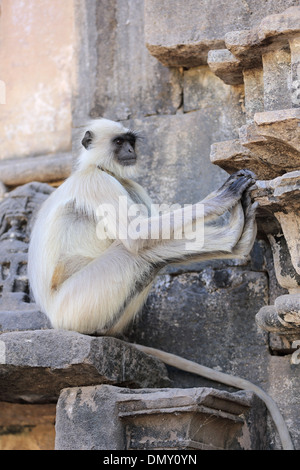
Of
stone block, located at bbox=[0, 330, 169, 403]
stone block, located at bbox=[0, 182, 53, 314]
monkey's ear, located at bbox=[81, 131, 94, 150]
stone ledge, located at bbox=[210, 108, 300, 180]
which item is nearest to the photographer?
stone ledge, located at bbox=[210, 108, 300, 180]

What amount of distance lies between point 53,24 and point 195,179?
147 centimetres

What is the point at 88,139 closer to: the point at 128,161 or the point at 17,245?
the point at 128,161

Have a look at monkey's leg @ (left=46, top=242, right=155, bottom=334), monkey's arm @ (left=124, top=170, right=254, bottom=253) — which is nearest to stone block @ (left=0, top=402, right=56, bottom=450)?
monkey's leg @ (left=46, top=242, right=155, bottom=334)

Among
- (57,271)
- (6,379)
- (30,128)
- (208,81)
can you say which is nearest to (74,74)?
(30,128)

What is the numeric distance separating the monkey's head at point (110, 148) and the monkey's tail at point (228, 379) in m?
0.83

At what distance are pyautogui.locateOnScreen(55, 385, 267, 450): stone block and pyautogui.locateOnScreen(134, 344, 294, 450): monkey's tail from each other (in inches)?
9.2

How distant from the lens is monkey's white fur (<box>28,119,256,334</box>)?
3.73 metres

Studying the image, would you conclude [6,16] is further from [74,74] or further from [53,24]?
[74,74]

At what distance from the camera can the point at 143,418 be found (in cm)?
349

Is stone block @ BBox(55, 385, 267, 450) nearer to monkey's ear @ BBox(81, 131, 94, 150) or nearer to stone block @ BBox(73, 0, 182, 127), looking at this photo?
monkey's ear @ BBox(81, 131, 94, 150)

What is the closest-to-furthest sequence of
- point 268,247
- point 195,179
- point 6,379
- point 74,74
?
point 6,379
point 268,247
point 195,179
point 74,74

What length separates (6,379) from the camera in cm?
382

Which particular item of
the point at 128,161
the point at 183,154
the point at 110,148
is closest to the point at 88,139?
the point at 110,148

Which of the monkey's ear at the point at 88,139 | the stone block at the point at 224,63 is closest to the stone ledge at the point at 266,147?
the stone block at the point at 224,63
